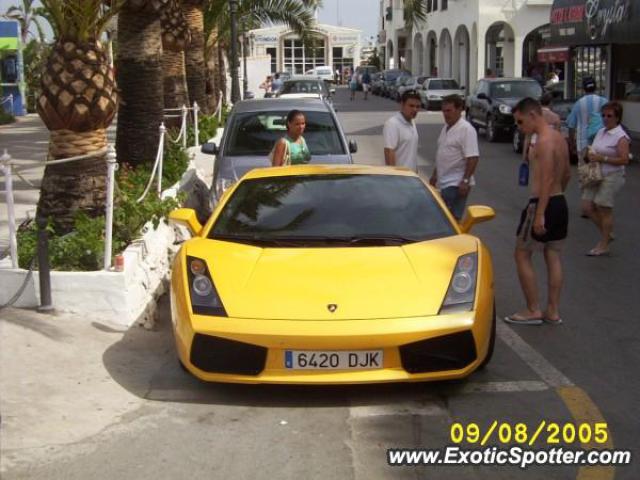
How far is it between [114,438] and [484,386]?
7.63 feet

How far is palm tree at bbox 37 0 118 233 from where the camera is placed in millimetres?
8242

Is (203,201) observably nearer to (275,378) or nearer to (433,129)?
(275,378)

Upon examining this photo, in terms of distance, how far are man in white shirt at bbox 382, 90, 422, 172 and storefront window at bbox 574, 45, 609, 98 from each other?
18.0m

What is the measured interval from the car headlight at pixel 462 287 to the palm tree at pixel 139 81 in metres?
6.92

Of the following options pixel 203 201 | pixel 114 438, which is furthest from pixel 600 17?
pixel 114 438

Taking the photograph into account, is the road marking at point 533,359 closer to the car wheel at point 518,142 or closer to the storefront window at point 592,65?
the car wheel at point 518,142

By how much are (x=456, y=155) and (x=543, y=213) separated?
7.07 ft

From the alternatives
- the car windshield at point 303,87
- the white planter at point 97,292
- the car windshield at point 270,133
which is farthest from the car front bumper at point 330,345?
the car windshield at point 303,87

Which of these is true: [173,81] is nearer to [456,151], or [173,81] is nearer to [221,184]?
[221,184]

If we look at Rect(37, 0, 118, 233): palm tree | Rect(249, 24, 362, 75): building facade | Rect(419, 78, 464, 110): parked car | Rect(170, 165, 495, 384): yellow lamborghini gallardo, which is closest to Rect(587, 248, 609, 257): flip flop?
Rect(170, 165, 495, 384): yellow lamborghini gallardo

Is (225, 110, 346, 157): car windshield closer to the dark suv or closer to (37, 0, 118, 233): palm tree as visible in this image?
(37, 0, 118, 233): palm tree

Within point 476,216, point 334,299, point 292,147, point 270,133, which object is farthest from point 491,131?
point 334,299

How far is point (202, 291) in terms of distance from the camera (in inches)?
225

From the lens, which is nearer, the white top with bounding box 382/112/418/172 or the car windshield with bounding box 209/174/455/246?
the car windshield with bounding box 209/174/455/246
